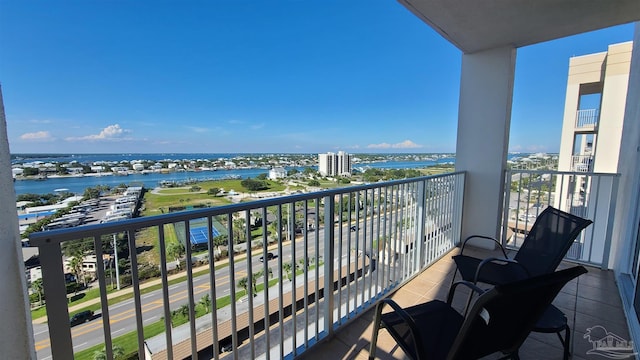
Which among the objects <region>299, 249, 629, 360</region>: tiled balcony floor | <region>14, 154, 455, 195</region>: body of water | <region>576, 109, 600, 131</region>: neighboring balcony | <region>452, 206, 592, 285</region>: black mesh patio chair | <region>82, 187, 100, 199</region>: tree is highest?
<region>576, 109, 600, 131</region>: neighboring balcony

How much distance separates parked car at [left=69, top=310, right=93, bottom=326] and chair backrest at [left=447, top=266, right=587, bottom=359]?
1.55 meters

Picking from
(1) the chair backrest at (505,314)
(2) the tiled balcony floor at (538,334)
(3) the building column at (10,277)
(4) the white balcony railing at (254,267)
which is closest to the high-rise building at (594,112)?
(2) the tiled balcony floor at (538,334)

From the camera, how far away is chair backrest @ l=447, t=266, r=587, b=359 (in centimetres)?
100

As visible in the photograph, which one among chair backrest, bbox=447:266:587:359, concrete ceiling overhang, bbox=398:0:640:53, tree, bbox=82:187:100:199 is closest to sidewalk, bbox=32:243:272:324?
chair backrest, bbox=447:266:587:359

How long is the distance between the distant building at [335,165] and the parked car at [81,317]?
9.54 ft

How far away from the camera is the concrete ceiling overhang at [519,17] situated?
7.93 ft

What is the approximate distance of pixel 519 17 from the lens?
8.73 feet

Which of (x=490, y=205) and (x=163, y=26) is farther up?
(x=163, y=26)

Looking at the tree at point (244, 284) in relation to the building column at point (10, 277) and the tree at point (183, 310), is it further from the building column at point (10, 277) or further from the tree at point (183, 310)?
the building column at point (10, 277)

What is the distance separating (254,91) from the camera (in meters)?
14.0

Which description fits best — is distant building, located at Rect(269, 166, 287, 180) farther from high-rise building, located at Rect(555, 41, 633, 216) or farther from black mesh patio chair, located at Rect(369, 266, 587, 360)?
high-rise building, located at Rect(555, 41, 633, 216)

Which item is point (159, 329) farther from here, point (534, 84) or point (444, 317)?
point (534, 84)

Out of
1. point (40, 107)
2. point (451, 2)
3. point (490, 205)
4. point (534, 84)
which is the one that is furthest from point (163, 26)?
point (534, 84)

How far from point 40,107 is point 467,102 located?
28.5 ft
